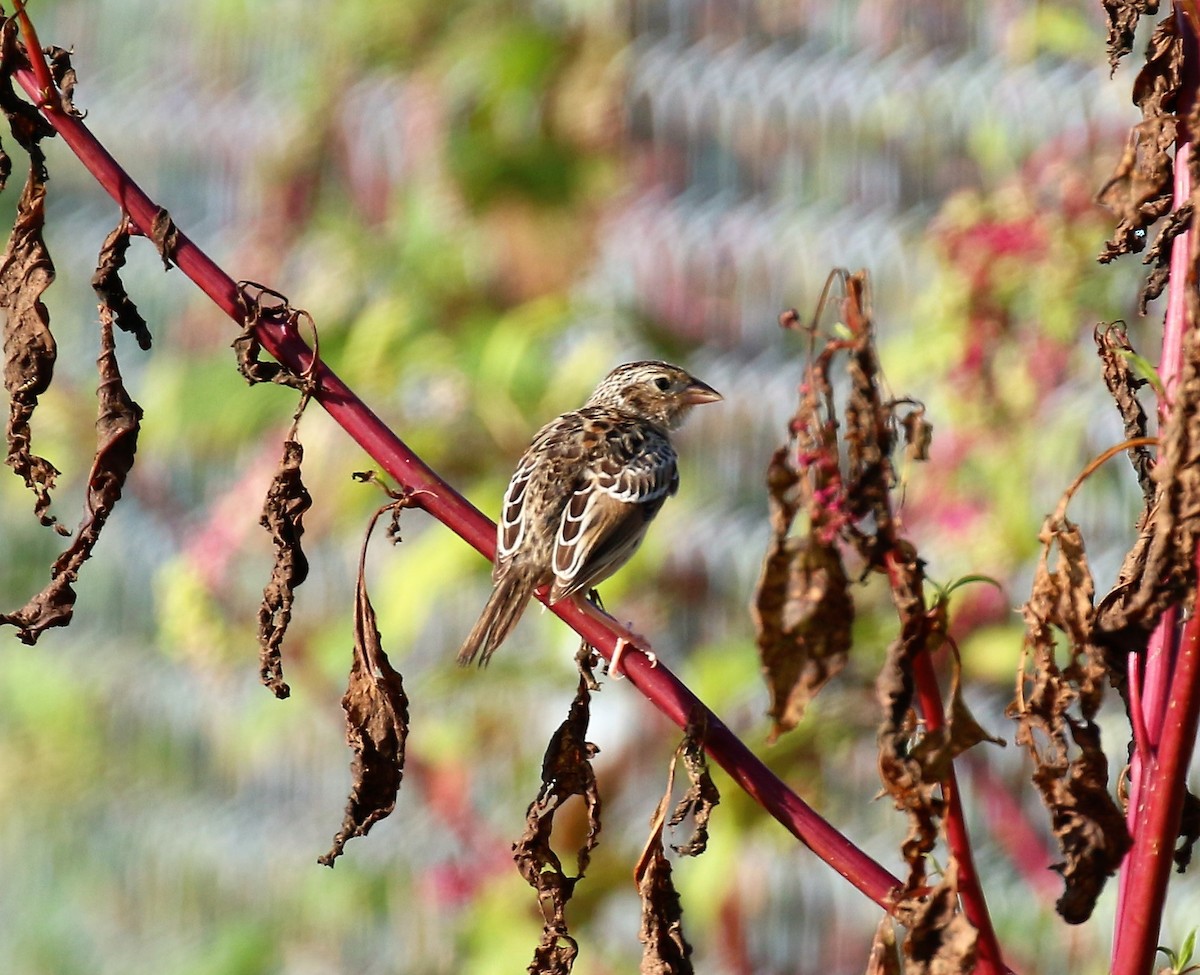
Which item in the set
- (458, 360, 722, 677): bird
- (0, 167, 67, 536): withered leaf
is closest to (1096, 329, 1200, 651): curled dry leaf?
(0, 167, 67, 536): withered leaf

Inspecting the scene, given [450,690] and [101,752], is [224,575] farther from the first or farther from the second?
[101,752]

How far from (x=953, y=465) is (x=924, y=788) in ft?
13.0

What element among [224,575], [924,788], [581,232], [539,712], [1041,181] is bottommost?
[924,788]

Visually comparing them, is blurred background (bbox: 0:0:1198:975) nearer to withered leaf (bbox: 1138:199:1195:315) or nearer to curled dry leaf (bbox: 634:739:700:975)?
withered leaf (bbox: 1138:199:1195:315)

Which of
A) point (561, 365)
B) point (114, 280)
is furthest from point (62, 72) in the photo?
point (561, 365)

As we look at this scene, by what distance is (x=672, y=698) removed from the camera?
1484mm

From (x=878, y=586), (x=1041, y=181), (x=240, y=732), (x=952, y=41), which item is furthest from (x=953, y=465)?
(x=240, y=732)

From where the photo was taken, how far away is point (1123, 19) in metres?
1.58

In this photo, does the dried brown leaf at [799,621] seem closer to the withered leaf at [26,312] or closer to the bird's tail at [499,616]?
the withered leaf at [26,312]

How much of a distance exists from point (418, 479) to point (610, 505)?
1617 mm

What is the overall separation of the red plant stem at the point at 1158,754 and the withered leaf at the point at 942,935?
0.36 feet

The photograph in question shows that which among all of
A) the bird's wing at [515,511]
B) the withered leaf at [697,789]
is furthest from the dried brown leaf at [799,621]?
the bird's wing at [515,511]

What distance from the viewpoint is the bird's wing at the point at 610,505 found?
288 centimetres

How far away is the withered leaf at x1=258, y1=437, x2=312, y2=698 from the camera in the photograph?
1.65 metres
